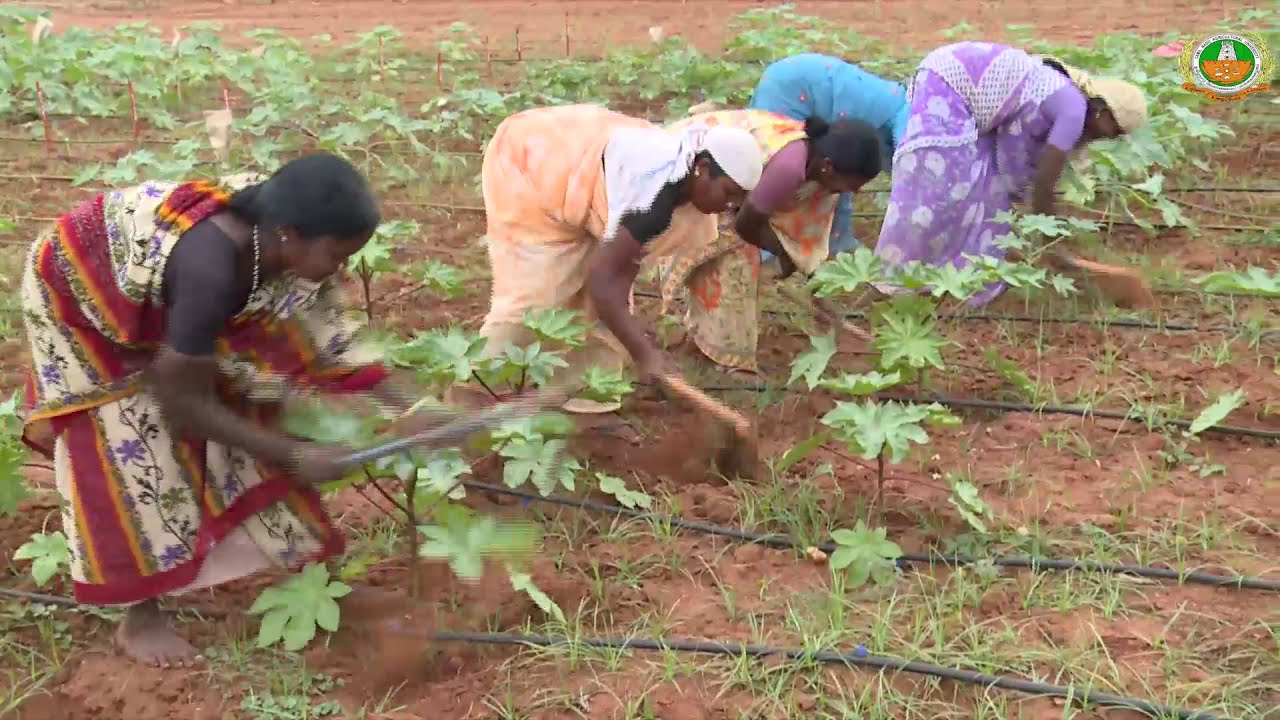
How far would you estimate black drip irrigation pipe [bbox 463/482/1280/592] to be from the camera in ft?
9.02

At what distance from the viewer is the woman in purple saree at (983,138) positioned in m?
4.19

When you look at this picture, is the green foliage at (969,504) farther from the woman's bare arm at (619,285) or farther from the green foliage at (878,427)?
the woman's bare arm at (619,285)

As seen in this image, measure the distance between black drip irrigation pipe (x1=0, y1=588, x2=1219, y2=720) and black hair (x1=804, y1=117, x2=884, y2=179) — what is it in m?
1.47

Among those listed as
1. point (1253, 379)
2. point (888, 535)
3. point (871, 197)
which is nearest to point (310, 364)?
point (888, 535)

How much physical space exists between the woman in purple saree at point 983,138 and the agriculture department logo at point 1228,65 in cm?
265

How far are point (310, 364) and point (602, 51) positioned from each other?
23.3 ft

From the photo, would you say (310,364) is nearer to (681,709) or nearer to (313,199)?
(313,199)

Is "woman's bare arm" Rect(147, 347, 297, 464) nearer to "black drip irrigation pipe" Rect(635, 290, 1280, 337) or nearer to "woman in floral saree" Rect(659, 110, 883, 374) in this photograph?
"woman in floral saree" Rect(659, 110, 883, 374)

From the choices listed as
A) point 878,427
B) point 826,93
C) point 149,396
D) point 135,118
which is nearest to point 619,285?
point 878,427

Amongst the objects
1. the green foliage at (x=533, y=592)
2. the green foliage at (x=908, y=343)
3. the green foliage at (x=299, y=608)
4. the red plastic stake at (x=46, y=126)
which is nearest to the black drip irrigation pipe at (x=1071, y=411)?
the green foliage at (x=908, y=343)

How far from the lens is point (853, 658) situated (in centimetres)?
247

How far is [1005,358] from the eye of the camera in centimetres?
400

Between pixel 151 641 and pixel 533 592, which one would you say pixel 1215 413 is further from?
pixel 151 641

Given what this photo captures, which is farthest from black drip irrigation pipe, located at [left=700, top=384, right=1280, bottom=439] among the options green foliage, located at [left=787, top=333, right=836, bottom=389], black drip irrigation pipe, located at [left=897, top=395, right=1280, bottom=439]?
green foliage, located at [left=787, top=333, right=836, bottom=389]
